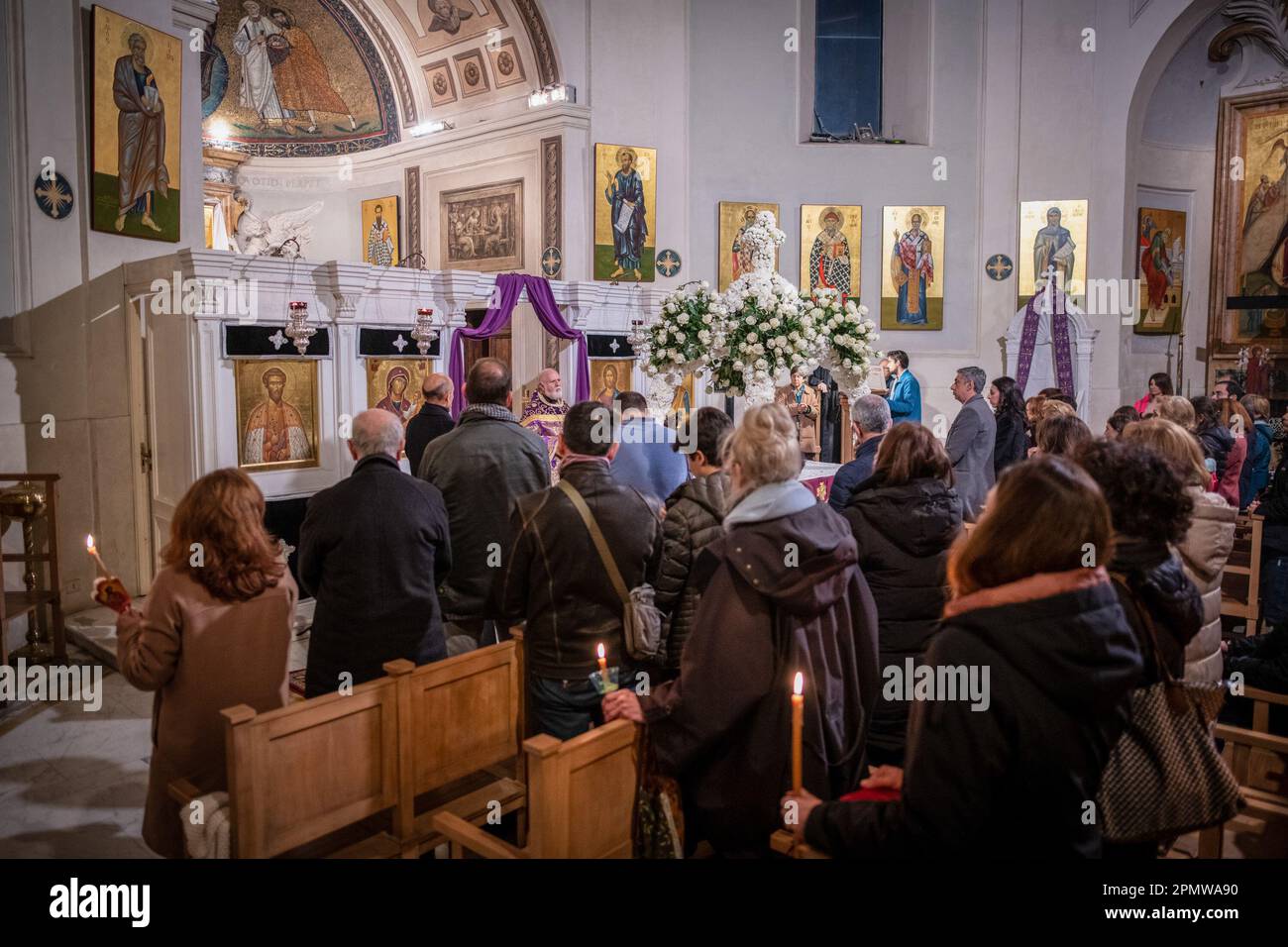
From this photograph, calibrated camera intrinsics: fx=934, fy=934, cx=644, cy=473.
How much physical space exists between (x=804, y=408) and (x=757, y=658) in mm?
8803

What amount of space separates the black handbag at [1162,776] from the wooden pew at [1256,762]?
4.02 ft

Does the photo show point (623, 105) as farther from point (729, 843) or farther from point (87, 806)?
point (729, 843)

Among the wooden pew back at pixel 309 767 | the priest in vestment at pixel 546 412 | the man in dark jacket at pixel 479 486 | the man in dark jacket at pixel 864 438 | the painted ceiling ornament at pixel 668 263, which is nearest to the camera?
the wooden pew back at pixel 309 767

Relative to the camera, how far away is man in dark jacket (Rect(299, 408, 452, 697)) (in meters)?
3.48

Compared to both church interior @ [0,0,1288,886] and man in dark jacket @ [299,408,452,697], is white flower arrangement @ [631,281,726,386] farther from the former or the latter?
man in dark jacket @ [299,408,452,697]

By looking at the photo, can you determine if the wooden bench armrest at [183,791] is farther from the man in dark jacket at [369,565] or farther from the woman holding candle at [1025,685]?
the woman holding candle at [1025,685]

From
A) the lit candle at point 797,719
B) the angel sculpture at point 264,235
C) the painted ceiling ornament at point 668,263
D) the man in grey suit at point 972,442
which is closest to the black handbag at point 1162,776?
the lit candle at point 797,719

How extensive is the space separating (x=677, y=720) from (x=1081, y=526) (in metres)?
1.24

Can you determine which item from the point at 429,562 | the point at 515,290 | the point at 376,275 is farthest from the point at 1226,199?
the point at 429,562

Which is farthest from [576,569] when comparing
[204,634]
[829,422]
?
[829,422]

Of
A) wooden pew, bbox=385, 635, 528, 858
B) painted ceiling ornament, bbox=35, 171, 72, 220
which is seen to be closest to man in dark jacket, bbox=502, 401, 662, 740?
wooden pew, bbox=385, 635, 528, 858

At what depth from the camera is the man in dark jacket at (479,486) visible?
4.42m

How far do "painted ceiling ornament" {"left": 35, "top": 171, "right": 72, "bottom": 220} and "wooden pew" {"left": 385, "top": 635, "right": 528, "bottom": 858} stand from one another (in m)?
5.82
